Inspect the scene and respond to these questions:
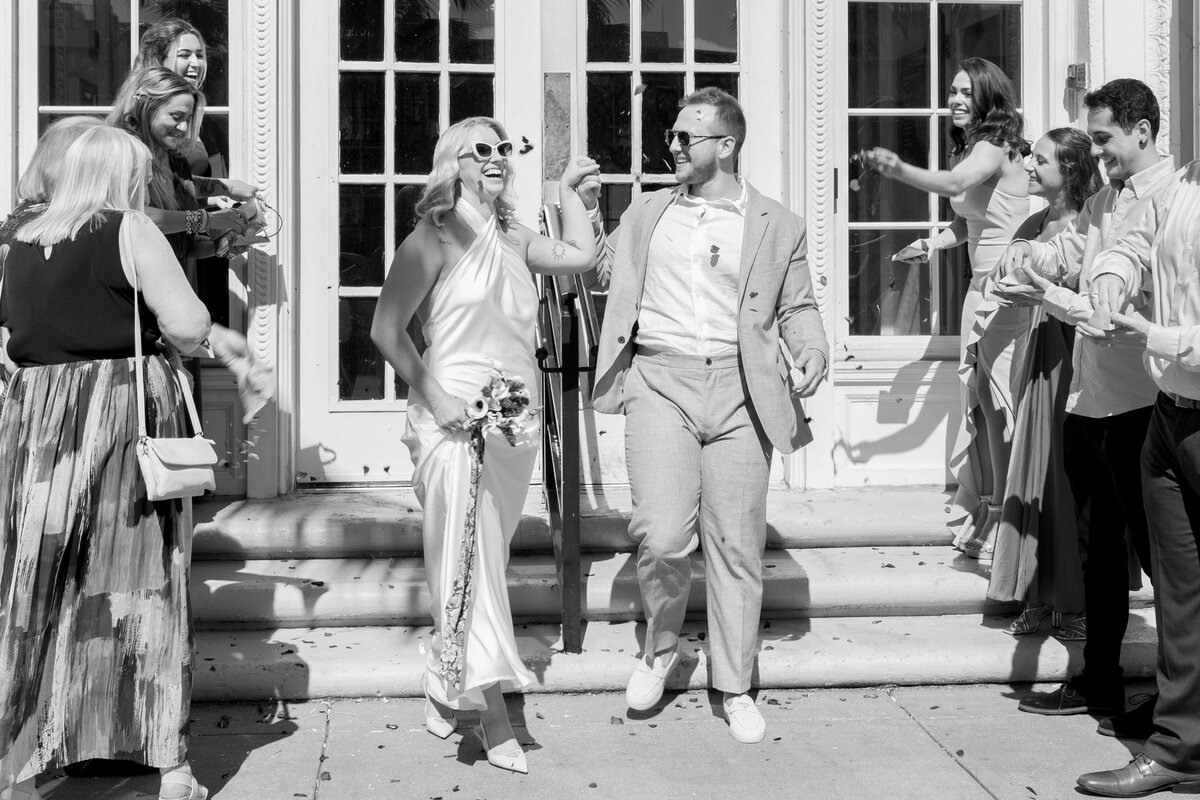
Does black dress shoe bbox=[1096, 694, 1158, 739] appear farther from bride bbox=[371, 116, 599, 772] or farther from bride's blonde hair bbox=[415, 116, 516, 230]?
bride's blonde hair bbox=[415, 116, 516, 230]

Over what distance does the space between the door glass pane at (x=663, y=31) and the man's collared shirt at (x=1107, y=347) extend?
251 cm

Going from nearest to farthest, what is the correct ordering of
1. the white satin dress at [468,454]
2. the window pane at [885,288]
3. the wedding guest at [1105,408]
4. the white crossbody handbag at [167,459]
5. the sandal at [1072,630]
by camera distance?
the white crossbody handbag at [167,459], the white satin dress at [468,454], the wedding guest at [1105,408], the sandal at [1072,630], the window pane at [885,288]

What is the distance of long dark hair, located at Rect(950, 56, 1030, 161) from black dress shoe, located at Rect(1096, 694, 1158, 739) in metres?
2.35

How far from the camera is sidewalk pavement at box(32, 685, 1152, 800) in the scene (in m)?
3.93

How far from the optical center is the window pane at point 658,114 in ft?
21.0

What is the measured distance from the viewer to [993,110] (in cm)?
557

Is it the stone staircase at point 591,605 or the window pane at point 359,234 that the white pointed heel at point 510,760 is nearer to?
the stone staircase at point 591,605

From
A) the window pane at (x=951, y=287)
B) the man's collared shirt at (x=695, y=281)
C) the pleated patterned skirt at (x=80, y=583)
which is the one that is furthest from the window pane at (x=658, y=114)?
the pleated patterned skirt at (x=80, y=583)

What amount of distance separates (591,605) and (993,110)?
2642 millimetres

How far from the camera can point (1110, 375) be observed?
4.27m

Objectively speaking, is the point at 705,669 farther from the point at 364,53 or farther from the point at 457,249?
the point at 364,53

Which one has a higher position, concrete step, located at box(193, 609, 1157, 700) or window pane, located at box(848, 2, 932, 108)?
window pane, located at box(848, 2, 932, 108)

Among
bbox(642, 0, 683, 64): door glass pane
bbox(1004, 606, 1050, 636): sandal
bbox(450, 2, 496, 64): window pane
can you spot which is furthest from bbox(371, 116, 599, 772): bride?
bbox(642, 0, 683, 64): door glass pane

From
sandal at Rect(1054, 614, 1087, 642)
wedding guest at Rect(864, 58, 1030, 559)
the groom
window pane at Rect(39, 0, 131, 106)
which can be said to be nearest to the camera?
the groom
